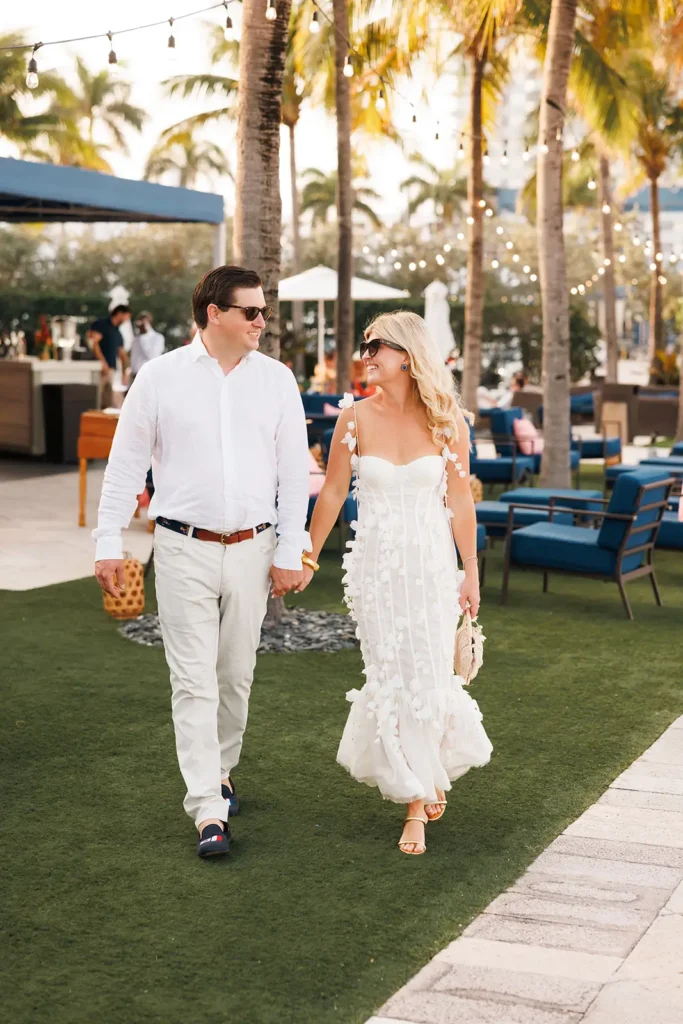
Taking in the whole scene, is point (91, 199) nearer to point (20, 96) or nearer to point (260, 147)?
point (260, 147)

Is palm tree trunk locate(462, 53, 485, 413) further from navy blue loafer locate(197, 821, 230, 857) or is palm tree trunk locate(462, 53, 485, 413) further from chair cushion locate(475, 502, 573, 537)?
navy blue loafer locate(197, 821, 230, 857)

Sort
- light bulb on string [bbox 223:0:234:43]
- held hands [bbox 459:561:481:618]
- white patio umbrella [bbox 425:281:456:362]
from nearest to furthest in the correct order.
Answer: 1. held hands [bbox 459:561:481:618]
2. light bulb on string [bbox 223:0:234:43]
3. white patio umbrella [bbox 425:281:456:362]

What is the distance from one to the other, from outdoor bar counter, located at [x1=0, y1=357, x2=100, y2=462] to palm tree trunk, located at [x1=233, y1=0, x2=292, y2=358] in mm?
9655

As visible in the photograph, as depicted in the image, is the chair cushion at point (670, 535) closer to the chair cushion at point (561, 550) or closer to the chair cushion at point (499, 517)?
the chair cushion at point (499, 517)

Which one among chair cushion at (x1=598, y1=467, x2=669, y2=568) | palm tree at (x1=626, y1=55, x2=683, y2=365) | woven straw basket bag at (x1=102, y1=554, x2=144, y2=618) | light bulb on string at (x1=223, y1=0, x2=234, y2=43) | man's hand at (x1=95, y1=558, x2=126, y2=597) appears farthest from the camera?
palm tree at (x1=626, y1=55, x2=683, y2=365)

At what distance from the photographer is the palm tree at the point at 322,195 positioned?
172 ft

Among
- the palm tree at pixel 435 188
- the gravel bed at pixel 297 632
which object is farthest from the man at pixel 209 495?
the palm tree at pixel 435 188

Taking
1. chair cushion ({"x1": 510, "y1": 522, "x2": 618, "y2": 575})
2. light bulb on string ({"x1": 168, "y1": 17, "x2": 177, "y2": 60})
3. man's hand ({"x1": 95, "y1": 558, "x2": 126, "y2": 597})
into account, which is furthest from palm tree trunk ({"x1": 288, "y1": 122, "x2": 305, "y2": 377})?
man's hand ({"x1": 95, "y1": 558, "x2": 126, "y2": 597})

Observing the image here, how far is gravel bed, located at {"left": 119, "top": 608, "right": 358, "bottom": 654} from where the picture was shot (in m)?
7.53

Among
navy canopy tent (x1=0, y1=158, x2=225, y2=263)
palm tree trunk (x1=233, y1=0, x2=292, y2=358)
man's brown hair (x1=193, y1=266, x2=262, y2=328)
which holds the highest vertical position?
navy canopy tent (x1=0, y1=158, x2=225, y2=263)

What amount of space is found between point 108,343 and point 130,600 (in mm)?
11568

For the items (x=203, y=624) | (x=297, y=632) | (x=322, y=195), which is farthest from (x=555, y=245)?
(x=322, y=195)

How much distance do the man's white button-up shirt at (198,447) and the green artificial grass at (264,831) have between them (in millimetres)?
979

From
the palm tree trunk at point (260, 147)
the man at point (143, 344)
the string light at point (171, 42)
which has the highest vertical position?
the string light at point (171, 42)
